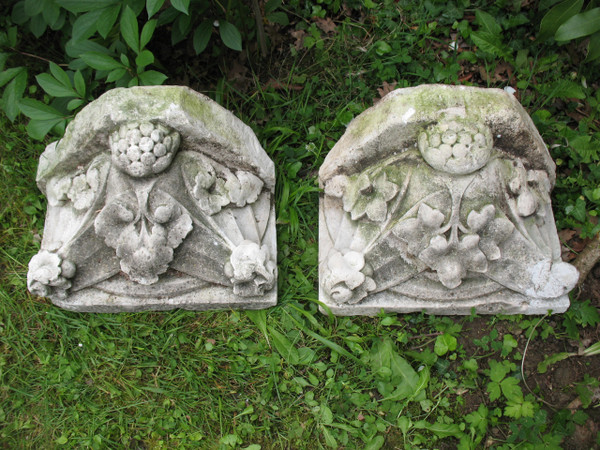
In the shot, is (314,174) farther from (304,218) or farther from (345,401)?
(345,401)

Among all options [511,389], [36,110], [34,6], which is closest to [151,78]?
[36,110]

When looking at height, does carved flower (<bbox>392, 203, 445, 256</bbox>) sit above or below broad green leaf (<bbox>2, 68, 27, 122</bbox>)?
below

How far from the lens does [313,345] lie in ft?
10.2

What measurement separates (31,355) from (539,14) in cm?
391

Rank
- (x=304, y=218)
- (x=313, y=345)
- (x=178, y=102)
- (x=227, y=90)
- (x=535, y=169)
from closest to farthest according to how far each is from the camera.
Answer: (x=178, y=102) → (x=535, y=169) → (x=313, y=345) → (x=304, y=218) → (x=227, y=90)

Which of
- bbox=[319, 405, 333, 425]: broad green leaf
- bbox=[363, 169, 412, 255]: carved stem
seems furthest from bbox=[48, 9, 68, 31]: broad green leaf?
bbox=[319, 405, 333, 425]: broad green leaf

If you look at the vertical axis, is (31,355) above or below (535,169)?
below

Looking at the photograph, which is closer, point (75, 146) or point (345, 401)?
point (75, 146)

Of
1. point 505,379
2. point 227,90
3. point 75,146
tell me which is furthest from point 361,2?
point 505,379

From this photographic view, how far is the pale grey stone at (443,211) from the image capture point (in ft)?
8.48

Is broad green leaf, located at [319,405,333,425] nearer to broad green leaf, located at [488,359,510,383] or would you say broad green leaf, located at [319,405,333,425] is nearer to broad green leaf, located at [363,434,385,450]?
broad green leaf, located at [363,434,385,450]

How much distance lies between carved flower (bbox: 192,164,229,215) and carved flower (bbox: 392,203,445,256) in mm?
904

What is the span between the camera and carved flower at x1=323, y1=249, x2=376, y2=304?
9.30ft

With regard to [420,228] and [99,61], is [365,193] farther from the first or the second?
[99,61]
